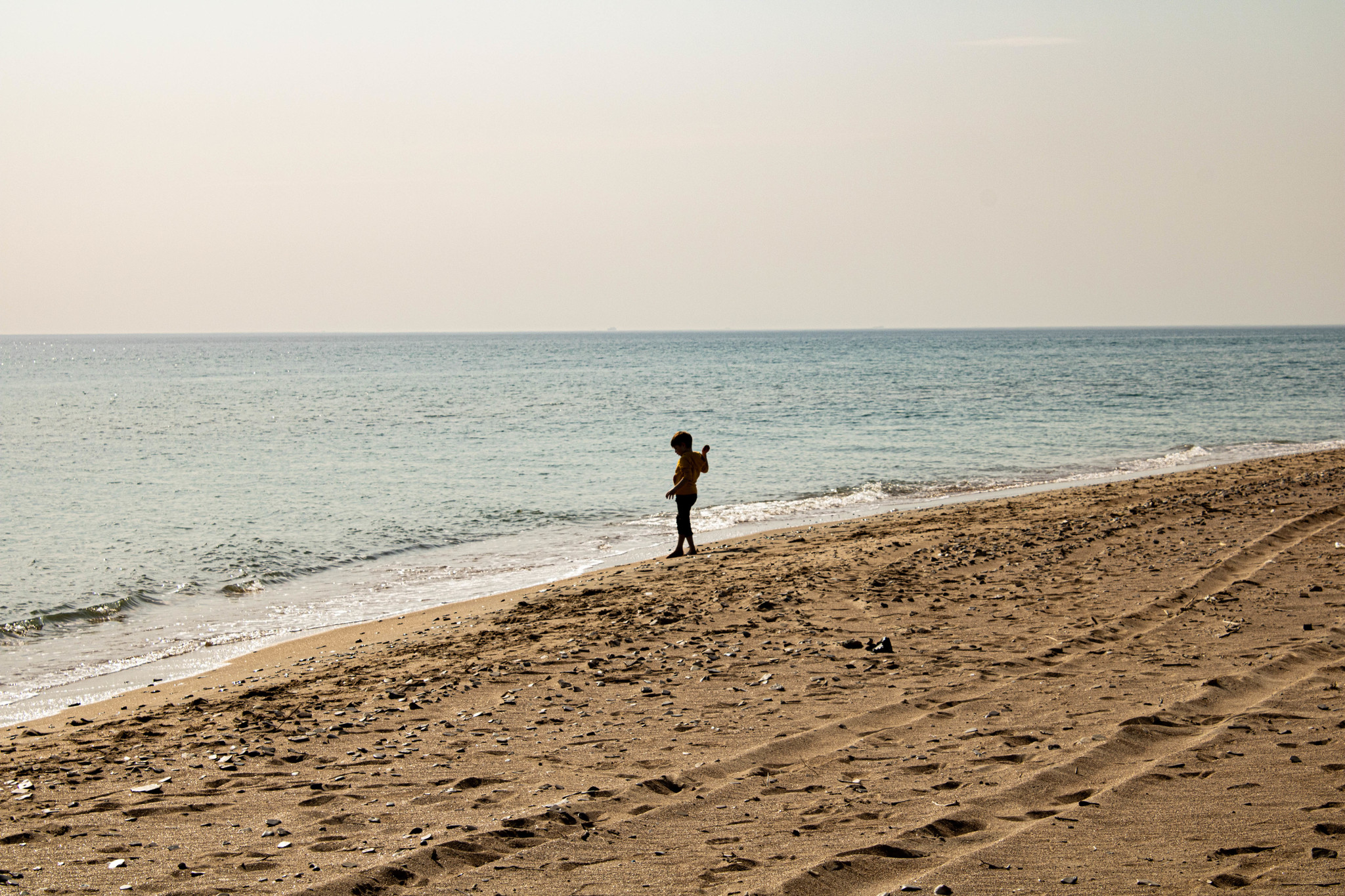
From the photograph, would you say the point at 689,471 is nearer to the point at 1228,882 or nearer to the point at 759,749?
the point at 759,749

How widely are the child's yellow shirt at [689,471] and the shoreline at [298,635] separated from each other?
1.24m

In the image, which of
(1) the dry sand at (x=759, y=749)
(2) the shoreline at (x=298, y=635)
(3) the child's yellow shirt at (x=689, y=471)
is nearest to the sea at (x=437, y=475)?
(2) the shoreline at (x=298, y=635)

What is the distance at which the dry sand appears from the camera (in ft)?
13.8

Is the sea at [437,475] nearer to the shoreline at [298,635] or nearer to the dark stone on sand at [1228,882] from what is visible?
the shoreline at [298,635]

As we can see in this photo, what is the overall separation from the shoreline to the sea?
70 mm

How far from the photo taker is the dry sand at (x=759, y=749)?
420 cm

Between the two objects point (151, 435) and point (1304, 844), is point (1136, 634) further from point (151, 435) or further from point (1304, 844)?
point (151, 435)

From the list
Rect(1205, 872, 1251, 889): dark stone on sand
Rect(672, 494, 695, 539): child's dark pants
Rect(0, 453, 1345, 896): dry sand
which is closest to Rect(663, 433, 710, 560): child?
Rect(672, 494, 695, 539): child's dark pants

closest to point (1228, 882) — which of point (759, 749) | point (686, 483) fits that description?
point (759, 749)

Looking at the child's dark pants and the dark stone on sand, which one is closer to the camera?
the dark stone on sand

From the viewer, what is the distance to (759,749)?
5.56 meters

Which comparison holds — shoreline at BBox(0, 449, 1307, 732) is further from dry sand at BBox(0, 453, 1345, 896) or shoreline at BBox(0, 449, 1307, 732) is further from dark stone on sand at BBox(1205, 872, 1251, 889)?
dark stone on sand at BBox(1205, 872, 1251, 889)

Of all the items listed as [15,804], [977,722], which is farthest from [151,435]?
[977,722]

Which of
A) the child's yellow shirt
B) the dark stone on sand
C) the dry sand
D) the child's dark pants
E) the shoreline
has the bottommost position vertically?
the shoreline
